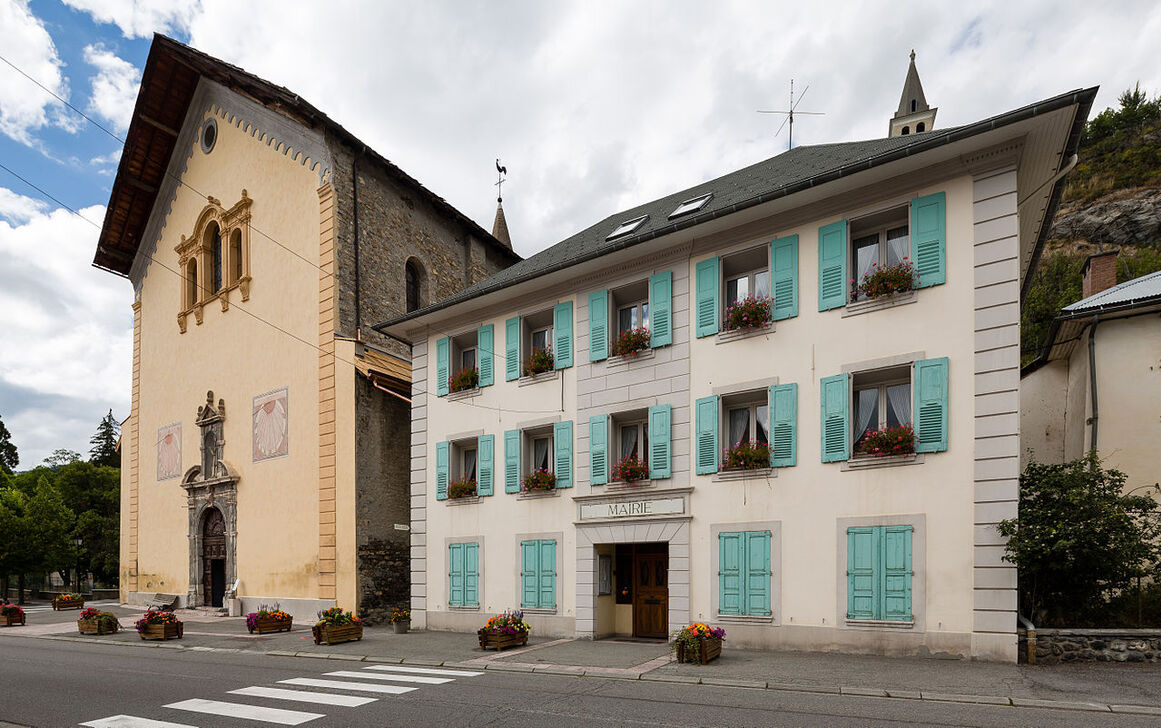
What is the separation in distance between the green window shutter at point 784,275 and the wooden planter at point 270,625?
49.2 ft

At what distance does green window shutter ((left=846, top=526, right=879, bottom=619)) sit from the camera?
1228cm

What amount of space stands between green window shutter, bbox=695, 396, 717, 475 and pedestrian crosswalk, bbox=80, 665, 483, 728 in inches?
214

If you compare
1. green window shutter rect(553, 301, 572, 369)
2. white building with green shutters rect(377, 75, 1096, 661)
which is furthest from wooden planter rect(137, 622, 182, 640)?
green window shutter rect(553, 301, 572, 369)

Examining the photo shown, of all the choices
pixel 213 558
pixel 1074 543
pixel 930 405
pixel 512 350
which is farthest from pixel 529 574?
pixel 213 558

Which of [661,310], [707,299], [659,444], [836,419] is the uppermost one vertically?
[707,299]

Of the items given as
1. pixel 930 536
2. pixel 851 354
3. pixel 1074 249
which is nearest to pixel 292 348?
pixel 851 354

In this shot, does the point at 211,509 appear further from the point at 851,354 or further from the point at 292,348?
the point at 851,354

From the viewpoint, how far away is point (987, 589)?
11289 mm

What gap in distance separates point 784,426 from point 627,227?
6.88m

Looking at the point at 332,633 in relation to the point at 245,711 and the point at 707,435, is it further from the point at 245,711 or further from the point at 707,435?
the point at 707,435

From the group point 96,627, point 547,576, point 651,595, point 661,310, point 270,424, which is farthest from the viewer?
point 270,424

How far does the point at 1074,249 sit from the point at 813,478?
37.7m

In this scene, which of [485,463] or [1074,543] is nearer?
[1074,543]

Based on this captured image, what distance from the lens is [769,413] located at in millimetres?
13898
